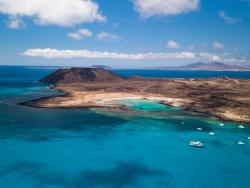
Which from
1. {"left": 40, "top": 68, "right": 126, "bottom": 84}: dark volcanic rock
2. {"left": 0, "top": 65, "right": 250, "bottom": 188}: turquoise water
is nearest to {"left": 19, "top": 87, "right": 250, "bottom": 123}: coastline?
{"left": 0, "top": 65, "right": 250, "bottom": 188}: turquoise water

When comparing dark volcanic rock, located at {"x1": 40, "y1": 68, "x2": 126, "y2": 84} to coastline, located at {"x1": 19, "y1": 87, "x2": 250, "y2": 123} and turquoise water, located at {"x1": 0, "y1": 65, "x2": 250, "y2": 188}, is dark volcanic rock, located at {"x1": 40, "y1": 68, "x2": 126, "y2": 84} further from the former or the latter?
turquoise water, located at {"x1": 0, "y1": 65, "x2": 250, "y2": 188}

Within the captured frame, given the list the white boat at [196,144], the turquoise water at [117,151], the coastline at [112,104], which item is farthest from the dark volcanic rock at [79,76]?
the white boat at [196,144]

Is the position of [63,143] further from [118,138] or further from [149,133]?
[149,133]

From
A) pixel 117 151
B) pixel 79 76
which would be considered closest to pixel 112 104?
pixel 117 151

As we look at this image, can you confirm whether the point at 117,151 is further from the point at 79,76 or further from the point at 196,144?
the point at 79,76

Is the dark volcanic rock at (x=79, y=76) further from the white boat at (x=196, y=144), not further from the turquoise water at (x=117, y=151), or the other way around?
the white boat at (x=196, y=144)

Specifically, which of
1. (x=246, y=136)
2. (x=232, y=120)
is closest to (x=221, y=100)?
(x=232, y=120)
